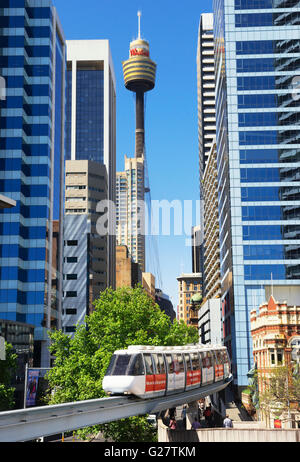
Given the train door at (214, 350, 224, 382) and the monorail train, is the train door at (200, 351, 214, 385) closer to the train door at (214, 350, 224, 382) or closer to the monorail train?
the monorail train

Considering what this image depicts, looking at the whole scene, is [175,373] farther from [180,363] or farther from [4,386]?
[4,386]

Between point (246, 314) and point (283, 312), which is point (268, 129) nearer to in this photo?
point (246, 314)

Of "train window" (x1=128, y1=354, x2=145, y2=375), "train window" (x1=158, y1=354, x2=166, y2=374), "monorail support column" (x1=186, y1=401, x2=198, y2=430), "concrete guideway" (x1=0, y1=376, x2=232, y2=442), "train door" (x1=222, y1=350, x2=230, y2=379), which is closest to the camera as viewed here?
"concrete guideway" (x1=0, y1=376, x2=232, y2=442)

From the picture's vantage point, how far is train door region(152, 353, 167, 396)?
127ft

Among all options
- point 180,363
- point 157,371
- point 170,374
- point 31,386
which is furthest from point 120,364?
point 31,386

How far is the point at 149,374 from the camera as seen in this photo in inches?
1474

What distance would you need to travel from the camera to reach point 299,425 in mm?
59688

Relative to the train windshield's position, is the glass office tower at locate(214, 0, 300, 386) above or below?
above

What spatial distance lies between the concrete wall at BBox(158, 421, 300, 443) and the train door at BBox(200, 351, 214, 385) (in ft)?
68.1

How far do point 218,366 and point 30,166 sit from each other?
69441 millimetres

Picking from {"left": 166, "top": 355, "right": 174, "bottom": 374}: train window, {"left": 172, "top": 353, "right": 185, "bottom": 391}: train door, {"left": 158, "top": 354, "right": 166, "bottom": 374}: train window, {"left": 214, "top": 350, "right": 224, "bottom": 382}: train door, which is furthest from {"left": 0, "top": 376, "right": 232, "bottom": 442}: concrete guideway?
{"left": 214, "top": 350, "right": 224, "bottom": 382}: train door

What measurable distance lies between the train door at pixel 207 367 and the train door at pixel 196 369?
1.76 m
